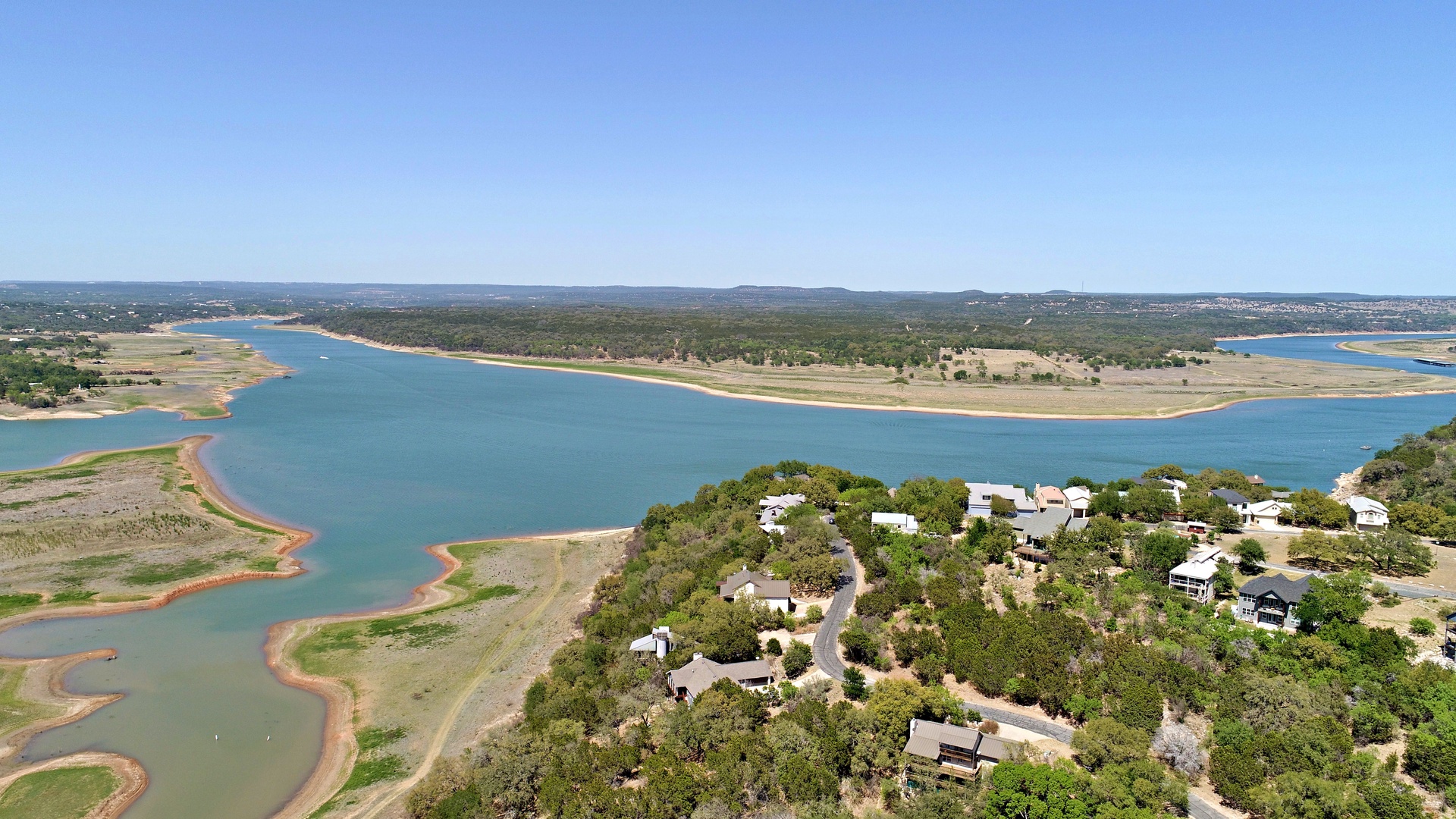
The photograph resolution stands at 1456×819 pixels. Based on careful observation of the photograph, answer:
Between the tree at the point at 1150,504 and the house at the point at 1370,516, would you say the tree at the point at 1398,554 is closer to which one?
the house at the point at 1370,516

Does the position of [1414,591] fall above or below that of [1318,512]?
below

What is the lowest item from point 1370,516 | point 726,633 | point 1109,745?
point 1109,745

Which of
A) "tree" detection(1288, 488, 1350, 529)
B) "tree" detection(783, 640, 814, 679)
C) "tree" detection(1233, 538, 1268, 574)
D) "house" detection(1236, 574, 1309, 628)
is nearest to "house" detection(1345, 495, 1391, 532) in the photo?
"tree" detection(1288, 488, 1350, 529)

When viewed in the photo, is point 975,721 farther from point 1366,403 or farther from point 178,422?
point 1366,403

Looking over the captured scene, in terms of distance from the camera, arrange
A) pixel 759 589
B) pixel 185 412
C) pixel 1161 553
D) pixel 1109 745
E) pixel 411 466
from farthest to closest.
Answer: pixel 185 412
pixel 411 466
pixel 1161 553
pixel 759 589
pixel 1109 745

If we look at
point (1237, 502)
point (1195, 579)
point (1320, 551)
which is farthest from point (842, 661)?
point (1237, 502)

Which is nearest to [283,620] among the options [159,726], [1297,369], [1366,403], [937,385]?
[159,726]

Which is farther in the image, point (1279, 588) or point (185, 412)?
point (185, 412)

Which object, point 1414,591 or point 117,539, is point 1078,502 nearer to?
point 1414,591
